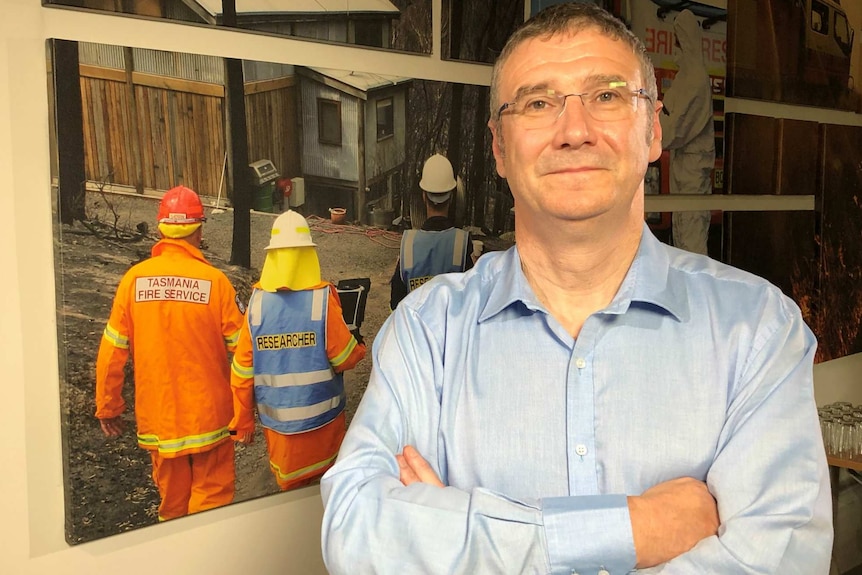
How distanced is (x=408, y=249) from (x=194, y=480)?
68cm

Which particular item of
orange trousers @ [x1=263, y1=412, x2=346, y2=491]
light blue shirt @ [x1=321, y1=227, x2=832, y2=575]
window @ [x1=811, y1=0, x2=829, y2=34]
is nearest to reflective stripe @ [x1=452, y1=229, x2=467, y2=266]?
orange trousers @ [x1=263, y1=412, x2=346, y2=491]

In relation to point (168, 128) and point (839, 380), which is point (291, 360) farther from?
point (839, 380)

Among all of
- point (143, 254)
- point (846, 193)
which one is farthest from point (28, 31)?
point (846, 193)

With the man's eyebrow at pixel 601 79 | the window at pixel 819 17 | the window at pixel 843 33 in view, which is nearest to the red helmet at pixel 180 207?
the man's eyebrow at pixel 601 79

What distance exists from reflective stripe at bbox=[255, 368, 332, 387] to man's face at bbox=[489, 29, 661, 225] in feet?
2.23

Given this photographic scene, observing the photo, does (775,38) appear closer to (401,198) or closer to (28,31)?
(401,198)

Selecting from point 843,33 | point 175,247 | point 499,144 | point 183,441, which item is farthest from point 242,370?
point 843,33

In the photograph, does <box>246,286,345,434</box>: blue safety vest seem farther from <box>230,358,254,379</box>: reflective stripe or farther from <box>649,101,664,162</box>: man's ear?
<box>649,101,664,162</box>: man's ear

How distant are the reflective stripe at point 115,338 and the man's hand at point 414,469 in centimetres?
58

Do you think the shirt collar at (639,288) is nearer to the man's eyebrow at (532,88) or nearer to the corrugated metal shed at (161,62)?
the man's eyebrow at (532,88)

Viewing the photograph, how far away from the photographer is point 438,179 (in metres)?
1.75

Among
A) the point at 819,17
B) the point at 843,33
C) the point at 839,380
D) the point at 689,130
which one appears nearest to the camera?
the point at 689,130

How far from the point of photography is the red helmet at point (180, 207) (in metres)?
1.35

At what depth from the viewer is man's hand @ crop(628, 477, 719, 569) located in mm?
904
